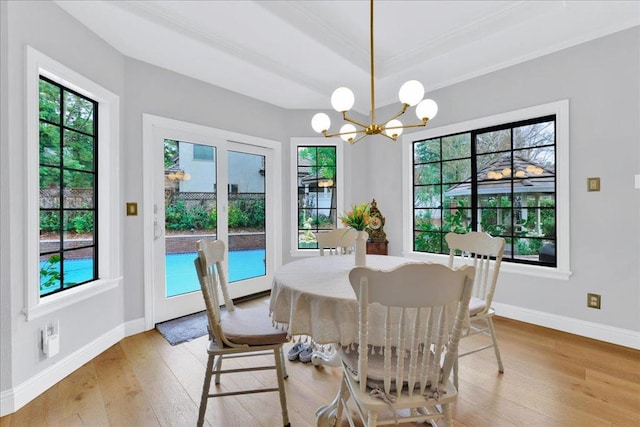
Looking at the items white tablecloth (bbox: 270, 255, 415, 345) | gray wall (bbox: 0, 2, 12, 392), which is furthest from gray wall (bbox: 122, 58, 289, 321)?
white tablecloth (bbox: 270, 255, 415, 345)

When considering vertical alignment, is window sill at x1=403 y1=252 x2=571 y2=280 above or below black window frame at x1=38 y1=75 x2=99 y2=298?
below

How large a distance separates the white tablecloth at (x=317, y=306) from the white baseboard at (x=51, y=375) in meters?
1.62

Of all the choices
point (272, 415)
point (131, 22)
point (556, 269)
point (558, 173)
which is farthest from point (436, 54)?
point (272, 415)

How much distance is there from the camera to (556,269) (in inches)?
113

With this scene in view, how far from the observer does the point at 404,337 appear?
3.67ft

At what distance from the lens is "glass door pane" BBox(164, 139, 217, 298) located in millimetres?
3168

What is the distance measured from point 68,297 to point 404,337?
7.73ft

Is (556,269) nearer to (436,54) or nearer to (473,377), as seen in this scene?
(473,377)

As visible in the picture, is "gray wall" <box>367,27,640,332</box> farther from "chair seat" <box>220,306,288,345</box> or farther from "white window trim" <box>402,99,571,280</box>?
"chair seat" <box>220,306,288,345</box>

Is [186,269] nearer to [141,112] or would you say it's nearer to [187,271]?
[187,271]

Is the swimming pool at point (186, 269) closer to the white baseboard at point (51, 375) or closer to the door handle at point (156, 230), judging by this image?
the door handle at point (156, 230)

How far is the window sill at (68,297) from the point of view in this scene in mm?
1938

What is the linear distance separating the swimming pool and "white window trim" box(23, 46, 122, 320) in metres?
0.13

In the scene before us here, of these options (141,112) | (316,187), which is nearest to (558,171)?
(316,187)
